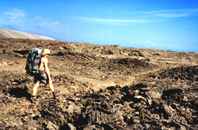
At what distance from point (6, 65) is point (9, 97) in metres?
5.95

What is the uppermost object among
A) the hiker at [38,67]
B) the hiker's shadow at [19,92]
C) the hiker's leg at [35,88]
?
the hiker at [38,67]

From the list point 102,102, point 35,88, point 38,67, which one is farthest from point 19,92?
point 102,102

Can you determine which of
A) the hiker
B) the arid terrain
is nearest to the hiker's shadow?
the arid terrain

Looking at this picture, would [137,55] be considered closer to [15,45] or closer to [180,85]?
[15,45]

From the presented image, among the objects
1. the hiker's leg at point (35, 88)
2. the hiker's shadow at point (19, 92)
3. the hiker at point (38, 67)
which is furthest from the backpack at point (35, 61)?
the hiker's shadow at point (19, 92)

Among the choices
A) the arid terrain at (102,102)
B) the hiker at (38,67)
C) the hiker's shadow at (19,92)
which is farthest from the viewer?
the hiker's shadow at (19,92)

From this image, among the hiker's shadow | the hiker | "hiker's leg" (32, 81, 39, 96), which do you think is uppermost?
the hiker

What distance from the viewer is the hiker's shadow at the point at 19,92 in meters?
13.4

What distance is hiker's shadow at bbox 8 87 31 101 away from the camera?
13.4 m

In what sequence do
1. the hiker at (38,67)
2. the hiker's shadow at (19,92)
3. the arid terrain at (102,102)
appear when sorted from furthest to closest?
the hiker's shadow at (19,92) → the hiker at (38,67) → the arid terrain at (102,102)

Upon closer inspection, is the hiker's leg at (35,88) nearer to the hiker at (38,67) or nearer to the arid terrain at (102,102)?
the hiker at (38,67)

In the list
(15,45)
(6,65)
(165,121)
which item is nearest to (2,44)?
(15,45)

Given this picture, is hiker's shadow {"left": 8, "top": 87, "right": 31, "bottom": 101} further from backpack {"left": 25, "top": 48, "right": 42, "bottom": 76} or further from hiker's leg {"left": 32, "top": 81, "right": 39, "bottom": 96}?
backpack {"left": 25, "top": 48, "right": 42, "bottom": 76}

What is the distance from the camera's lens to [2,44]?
84.0ft
